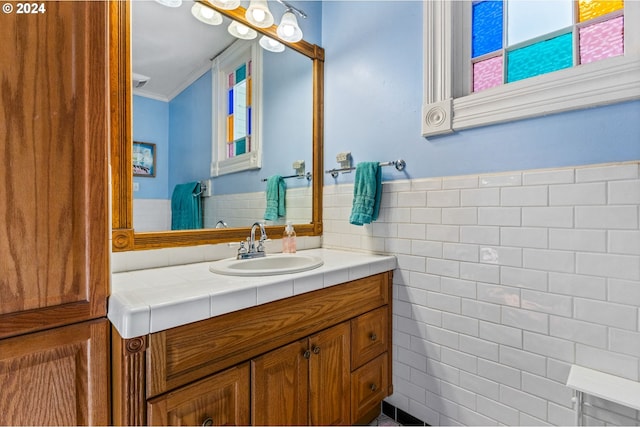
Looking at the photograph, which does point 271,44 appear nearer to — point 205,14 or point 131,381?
point 205,14

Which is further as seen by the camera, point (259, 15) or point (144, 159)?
point (259, 15)

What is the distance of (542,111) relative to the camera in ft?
3.69

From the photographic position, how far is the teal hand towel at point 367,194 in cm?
152

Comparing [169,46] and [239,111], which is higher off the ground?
[169,46]

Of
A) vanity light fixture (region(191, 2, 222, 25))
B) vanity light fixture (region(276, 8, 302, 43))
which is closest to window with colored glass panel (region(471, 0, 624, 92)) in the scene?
vanity light fixture (region(276, 8, 302, 43))

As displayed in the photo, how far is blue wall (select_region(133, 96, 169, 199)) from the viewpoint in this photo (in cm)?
124

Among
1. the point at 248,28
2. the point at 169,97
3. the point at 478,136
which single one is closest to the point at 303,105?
the point at 248,28

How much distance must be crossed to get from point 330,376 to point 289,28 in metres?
1.78

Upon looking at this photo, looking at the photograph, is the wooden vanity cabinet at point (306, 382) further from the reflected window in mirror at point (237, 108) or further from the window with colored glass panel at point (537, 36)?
the window with colored glass panel at point (537, 36)

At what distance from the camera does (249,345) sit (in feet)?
3.16

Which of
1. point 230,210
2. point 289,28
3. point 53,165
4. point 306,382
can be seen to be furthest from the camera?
point 289,28

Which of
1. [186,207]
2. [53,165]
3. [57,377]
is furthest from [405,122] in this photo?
[57,377]

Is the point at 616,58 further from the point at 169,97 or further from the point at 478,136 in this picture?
the point at 169,97

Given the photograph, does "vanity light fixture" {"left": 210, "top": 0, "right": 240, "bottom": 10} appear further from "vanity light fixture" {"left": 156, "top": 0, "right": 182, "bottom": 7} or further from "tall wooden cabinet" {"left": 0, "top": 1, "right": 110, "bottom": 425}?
"tall wooden cabinet" {"left": 0, "top": 1, "right": 110, "bottom": 425}
